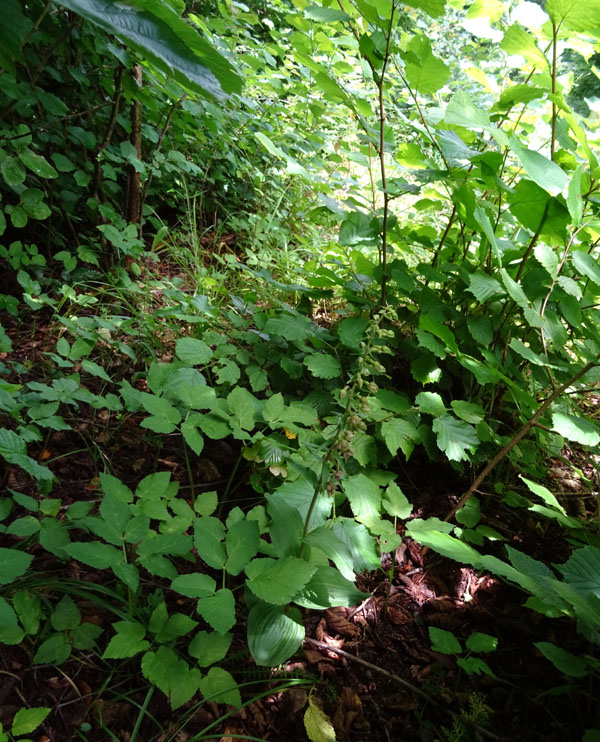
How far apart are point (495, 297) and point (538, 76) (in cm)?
70

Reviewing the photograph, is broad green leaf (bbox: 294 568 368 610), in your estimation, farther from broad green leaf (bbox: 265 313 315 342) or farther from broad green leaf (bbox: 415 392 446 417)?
broad green leaf (bbox: 265 313 315 342)

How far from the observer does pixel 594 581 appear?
102 centimetres

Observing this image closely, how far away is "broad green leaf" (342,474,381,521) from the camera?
1.30 meters

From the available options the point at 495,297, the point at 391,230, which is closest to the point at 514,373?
the point at 495,297

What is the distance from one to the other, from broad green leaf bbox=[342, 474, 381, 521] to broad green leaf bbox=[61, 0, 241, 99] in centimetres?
109

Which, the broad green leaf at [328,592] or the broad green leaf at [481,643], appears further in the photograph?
the broad green leaf at [481,643]

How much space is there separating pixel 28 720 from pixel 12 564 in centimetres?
32

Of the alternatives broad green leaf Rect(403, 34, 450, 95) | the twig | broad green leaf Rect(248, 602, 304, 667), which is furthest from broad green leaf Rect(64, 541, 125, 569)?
broad green leaf Rect(403, 34, 450, 95)

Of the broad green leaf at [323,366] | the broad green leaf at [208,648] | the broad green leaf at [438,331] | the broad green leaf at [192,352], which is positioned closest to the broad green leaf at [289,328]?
the broad green leaf at [323,366]

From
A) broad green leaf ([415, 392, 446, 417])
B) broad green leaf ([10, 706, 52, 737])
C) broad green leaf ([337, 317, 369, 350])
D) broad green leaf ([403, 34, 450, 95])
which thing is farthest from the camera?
broad green leaf ([337, 317, 369, 350])

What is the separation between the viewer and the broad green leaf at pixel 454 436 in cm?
142

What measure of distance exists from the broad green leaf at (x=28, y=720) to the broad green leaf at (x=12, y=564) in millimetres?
272

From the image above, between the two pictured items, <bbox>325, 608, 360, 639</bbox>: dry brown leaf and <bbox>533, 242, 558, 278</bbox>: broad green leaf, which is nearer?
<bbox>533, 242, 558, 278</bbox>: broad green leaf

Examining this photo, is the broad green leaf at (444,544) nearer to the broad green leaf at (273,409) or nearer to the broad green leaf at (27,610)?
the broad green leaf at (273,409)
